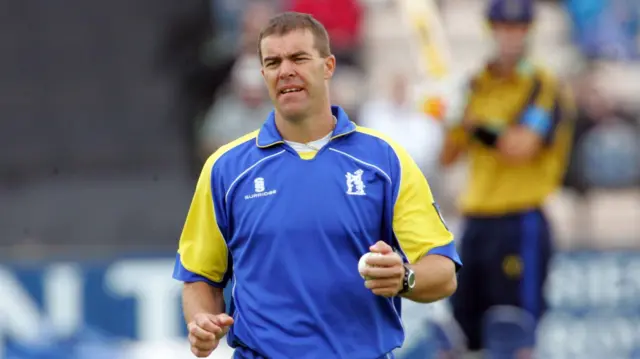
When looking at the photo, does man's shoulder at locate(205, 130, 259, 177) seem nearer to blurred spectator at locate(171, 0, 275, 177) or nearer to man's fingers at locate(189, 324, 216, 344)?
man's fingers at locate(189, 324, 216, 344)

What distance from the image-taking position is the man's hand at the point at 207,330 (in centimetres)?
481

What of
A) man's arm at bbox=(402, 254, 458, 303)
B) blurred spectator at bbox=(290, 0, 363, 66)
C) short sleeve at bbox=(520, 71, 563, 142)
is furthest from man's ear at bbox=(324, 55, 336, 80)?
blurred spectator at bbox=(290, 0, 363, 66)

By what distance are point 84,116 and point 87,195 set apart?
0.85 meters

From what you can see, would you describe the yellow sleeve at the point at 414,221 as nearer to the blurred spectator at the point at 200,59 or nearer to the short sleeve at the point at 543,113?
the short sleeve at the point at 543,113

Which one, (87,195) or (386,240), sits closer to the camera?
(386,240)

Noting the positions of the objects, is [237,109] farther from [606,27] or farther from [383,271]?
[383,271]

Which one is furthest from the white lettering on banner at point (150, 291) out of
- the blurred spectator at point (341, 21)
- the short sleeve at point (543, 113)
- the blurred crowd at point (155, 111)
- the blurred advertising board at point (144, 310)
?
the short sleeve at point (543, 113)

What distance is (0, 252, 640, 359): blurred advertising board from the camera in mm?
11008

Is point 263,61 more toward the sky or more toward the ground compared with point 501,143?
more toward the sky

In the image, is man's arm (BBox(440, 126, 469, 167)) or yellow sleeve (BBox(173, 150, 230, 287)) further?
man's arm (BBox(440, 126, 469, 167))

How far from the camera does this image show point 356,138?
5152 millimetres

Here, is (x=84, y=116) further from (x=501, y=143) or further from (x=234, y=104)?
(x=501, y=143)

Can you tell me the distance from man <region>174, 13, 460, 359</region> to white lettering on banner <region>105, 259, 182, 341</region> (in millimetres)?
6019

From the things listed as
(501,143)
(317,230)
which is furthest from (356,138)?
(501,143)
